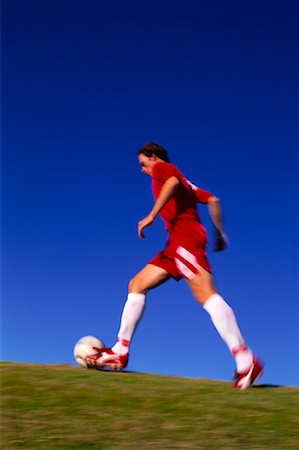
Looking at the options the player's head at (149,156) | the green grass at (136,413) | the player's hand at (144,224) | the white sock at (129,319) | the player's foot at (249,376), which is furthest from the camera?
the player's head at (149,156)

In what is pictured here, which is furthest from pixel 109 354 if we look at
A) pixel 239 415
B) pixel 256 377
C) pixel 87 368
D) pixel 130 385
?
pixel 239 415

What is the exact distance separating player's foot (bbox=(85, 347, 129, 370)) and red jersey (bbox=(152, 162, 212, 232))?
1582 mm

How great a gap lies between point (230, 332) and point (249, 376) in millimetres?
510

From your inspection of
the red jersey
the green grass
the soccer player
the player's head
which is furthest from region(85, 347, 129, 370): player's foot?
the player's head

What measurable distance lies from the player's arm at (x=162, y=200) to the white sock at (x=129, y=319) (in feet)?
2.71

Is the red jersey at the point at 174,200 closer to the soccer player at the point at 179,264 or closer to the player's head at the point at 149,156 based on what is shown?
the soccer player at the point at 179,264

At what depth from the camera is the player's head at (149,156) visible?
28.2 feet

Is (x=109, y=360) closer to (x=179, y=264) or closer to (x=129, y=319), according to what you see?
(x=129, y=319)

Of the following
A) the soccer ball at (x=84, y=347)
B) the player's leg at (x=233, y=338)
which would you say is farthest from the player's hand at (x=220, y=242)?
the soccer ball at (x=84, y=347)

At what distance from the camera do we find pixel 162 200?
26.1 feet

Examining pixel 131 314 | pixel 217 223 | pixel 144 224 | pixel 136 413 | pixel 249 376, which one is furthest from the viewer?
pixel 217 223

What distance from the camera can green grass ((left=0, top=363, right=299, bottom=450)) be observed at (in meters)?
5.67

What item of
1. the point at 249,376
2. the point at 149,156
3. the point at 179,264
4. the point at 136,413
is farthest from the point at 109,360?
the point at 149,156

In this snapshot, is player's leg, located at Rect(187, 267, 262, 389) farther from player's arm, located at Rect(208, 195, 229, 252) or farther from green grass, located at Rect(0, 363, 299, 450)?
Answer: player's arm, located at Rect(208, 195, 229, 252)
